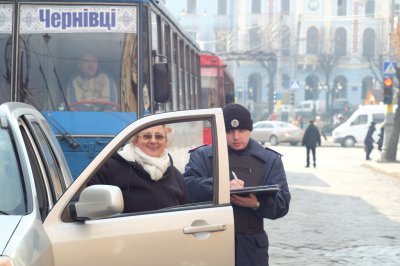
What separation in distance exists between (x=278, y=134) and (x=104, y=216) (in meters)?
45.6

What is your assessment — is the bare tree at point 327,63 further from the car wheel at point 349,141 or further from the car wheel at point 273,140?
the car wheel at point 273,140

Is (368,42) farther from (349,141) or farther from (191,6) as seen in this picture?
(349,141)

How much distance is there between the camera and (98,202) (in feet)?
14.8

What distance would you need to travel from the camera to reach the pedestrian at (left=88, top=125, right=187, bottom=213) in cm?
512

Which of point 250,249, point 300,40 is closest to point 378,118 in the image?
point 300,40

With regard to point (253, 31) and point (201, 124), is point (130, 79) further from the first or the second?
point (253, 31)

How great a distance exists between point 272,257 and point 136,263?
6295 millimetres

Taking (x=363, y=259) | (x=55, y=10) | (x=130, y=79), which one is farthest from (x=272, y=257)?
(x=55, y=10)

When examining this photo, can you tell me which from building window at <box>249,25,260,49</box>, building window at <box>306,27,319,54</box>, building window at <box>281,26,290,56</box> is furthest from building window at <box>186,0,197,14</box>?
building window at <box>306,27,319,54</box>

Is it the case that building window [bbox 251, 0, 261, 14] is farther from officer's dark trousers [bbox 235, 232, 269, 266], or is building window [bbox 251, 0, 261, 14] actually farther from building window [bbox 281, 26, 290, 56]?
officer's dark trousers [bbox 235, 232, 269, 266]

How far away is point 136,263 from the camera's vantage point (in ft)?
15.6

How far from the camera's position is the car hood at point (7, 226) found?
3963 millimetres

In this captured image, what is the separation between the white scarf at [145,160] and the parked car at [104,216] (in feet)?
0.74

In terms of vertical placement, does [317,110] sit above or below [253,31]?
below
